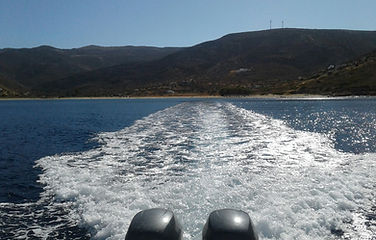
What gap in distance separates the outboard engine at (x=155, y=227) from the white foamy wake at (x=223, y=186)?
1.87m

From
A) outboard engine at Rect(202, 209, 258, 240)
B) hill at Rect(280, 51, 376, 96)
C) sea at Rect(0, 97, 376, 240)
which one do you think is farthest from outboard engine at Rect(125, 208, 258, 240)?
hill at Rect(280, 51, 376, 96)

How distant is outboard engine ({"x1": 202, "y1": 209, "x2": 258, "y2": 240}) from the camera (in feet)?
18.2

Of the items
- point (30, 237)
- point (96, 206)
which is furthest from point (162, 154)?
point (30, 237)

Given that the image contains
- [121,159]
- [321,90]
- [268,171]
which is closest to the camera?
[268,171]

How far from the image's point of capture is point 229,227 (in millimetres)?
5621

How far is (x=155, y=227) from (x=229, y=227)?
49.5 inches

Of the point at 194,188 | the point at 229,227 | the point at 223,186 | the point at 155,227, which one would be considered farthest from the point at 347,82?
the point at 155,227

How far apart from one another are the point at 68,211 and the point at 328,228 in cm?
705

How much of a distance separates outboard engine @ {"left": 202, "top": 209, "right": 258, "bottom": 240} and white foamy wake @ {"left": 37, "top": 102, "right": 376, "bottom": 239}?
1.96m

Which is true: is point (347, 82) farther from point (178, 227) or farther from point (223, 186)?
point (178, 227)

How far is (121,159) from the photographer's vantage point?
1619 cm

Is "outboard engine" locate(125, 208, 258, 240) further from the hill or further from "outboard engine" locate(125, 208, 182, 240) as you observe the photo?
the hill

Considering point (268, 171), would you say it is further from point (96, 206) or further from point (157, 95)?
point (157, 95)

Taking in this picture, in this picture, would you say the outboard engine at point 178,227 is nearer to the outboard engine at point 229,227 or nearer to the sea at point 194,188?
the outboard engine at point 229,227
